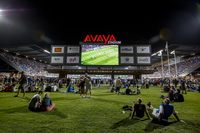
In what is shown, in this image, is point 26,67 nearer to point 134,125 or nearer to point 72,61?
point 72,61

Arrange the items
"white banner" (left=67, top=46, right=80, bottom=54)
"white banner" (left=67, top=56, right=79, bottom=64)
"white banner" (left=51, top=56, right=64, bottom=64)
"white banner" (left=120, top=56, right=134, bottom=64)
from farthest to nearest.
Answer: "white banner" (left=67, top=46, right=80, bottom=54), "white banner" (left=51, top=56, right=64, bottom=64), "white banner" (left=67, top=56, right=79, bottom=64), "white banner" (left=120, top=56, right=134, bottom=64)

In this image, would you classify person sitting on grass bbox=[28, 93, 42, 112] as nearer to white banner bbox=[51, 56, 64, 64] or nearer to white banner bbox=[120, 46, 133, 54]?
white banner bbox=[51, 56, 64, 64]

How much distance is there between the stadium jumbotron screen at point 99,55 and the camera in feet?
158

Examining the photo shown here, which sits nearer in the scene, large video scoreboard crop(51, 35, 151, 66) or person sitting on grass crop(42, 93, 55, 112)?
person sitting on grass crop(42, 93, 55, 112)

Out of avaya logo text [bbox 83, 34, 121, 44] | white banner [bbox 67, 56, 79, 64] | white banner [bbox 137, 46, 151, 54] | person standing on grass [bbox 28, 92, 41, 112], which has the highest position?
avaya logo text [bbox 83, 34, 121, 44]

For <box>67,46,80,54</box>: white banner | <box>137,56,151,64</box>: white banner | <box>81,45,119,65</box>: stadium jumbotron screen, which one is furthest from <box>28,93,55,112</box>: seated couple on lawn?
<box>137,56,151,64</box>: white banner

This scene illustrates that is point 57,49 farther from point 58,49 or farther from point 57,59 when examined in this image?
point 57,59

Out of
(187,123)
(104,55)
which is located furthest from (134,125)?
(104,55)

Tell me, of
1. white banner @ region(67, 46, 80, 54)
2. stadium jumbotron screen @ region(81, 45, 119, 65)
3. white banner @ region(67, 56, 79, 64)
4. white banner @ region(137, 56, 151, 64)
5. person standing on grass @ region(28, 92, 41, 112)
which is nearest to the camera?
person standing on grass @ region(28, 92, 41, 112)

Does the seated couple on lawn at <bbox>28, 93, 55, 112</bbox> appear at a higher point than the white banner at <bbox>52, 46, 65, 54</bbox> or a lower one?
lower

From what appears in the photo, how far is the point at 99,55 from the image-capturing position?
49000mm

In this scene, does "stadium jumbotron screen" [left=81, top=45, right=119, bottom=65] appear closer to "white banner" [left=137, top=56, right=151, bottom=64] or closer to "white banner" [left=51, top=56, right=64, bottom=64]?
"white banner" [left=51, top=56, right=64, bottom=64]

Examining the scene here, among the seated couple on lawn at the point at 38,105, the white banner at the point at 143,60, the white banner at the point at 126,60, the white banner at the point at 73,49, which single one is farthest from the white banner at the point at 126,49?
the seated couple on lawn at the point at 38,105

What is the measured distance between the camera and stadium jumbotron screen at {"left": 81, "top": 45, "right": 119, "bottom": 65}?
4825cm
